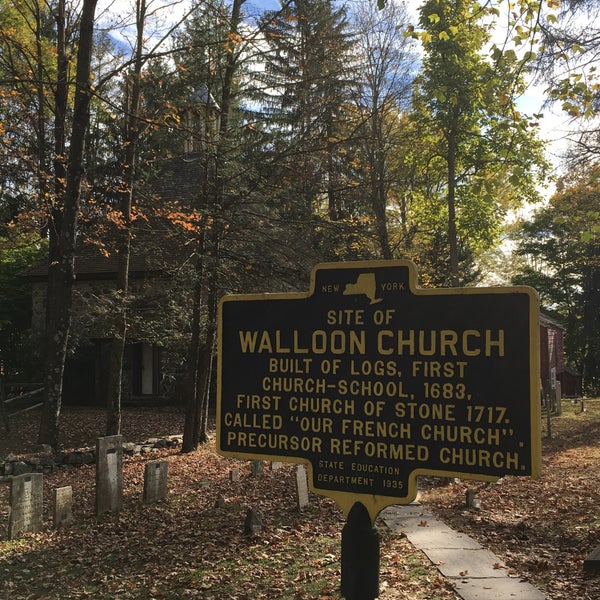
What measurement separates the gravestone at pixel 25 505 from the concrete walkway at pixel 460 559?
4484 mm

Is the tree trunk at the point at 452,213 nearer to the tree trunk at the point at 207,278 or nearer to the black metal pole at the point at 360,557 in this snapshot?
the tree trunk at the point at 207,278

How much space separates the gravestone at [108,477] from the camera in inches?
353

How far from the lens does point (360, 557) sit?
3.15 metres

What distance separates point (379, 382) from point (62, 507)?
22.0ft

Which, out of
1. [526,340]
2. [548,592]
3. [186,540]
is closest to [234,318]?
[526,340]

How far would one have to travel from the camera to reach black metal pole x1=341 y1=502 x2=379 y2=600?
312cm

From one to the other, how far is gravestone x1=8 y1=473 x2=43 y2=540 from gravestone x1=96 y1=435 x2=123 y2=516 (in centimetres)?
97

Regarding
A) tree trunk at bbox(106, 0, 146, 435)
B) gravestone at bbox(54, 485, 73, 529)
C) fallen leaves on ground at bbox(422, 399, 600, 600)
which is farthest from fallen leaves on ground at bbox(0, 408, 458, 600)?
tree trunk at bbox(106, 0, 146, 435)

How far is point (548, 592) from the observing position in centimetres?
577

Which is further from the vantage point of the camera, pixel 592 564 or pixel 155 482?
pixel 155 482

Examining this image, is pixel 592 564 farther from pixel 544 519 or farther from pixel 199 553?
pixel 199 553

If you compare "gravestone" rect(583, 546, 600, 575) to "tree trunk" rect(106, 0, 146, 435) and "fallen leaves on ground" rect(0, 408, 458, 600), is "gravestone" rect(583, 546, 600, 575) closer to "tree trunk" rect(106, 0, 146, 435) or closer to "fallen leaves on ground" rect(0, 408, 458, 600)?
"fallen leaves on ground" rect(0, 408, 458, 600)

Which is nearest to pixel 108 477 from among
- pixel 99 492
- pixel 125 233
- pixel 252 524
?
pixel 99 492

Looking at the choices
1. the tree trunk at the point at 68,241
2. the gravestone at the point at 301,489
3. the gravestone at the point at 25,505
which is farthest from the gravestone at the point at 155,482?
the tree trunk at the point at 68,241
